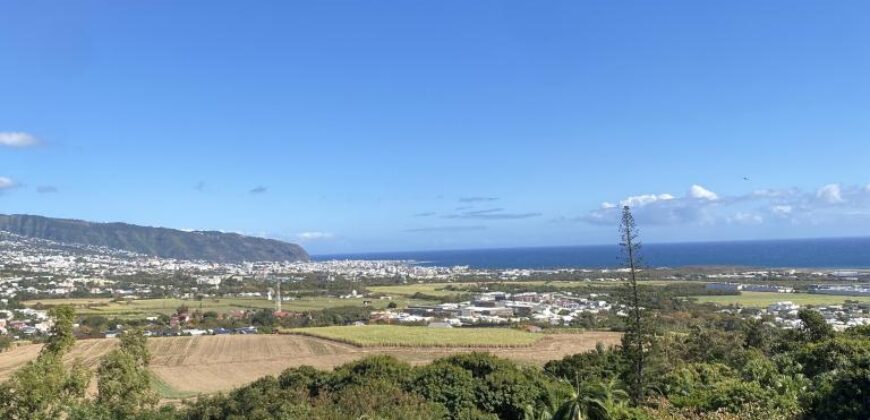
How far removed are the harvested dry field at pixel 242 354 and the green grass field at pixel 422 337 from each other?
82 cm

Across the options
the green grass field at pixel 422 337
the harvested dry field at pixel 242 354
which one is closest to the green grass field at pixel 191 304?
the harvested dry field at pixel 242 354

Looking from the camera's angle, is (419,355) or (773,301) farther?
(773,301)

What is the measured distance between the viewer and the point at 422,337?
50062 mm

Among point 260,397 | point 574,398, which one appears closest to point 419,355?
point 260,397

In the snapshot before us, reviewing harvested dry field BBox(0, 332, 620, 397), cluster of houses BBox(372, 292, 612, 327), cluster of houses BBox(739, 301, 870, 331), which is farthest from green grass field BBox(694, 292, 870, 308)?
harvested dry field BBox(0, 332, 620, 397)

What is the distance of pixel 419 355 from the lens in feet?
146

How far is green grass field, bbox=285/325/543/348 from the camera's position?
47469 mm

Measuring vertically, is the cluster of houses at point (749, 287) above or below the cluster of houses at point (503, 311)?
above

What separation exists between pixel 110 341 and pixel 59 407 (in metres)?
38.2

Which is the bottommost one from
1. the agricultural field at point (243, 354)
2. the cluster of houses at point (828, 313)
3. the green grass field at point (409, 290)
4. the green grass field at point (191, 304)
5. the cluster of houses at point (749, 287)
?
the agricultural field at point (243, 354)

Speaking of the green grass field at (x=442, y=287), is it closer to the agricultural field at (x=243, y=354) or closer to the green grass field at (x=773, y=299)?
the green grass field at (x=773, y=299)

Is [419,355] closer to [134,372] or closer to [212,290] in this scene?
[134,372]

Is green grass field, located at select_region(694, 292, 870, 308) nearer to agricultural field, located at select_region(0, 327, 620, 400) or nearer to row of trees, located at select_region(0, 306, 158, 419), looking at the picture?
agricultural field, located at select_region(0, 327, 620, 400)

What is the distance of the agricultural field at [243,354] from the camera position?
37.7 meters
